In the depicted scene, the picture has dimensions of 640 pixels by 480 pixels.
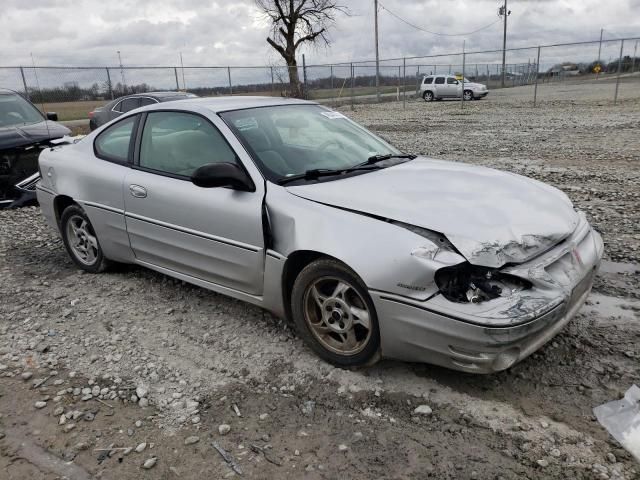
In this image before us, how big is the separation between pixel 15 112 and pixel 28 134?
4.28 feet

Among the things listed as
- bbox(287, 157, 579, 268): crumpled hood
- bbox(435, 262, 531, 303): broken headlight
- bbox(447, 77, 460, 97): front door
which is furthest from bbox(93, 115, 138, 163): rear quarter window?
bbox(447, 77, 460, 97): front door

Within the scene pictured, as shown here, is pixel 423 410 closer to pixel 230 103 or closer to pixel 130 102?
pixel 230 103

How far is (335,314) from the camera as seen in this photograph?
3.13m

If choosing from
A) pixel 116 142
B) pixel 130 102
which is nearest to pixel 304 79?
pixel 130 102

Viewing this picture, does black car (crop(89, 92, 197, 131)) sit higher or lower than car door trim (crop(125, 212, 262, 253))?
higher

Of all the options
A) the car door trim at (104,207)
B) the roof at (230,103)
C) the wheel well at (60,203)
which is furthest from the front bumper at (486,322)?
the wheel well at (60,203)

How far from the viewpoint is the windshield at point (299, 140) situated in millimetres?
3582

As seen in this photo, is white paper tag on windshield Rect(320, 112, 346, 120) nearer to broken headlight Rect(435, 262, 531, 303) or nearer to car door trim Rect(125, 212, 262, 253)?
car door trim Rect(125, 212, 262, 253)

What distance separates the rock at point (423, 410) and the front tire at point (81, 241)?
3172mm

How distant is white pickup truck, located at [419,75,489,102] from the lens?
31.1 meters

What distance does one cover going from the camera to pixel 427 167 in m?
3.85

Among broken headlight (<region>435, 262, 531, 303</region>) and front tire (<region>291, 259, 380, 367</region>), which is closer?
broken headlight (<region>435, 262, 531, 303</region>)

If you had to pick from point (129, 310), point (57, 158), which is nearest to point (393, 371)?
point (129, 310)

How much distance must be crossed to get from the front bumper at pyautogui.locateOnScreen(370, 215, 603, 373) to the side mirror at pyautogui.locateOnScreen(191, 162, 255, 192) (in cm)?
115
